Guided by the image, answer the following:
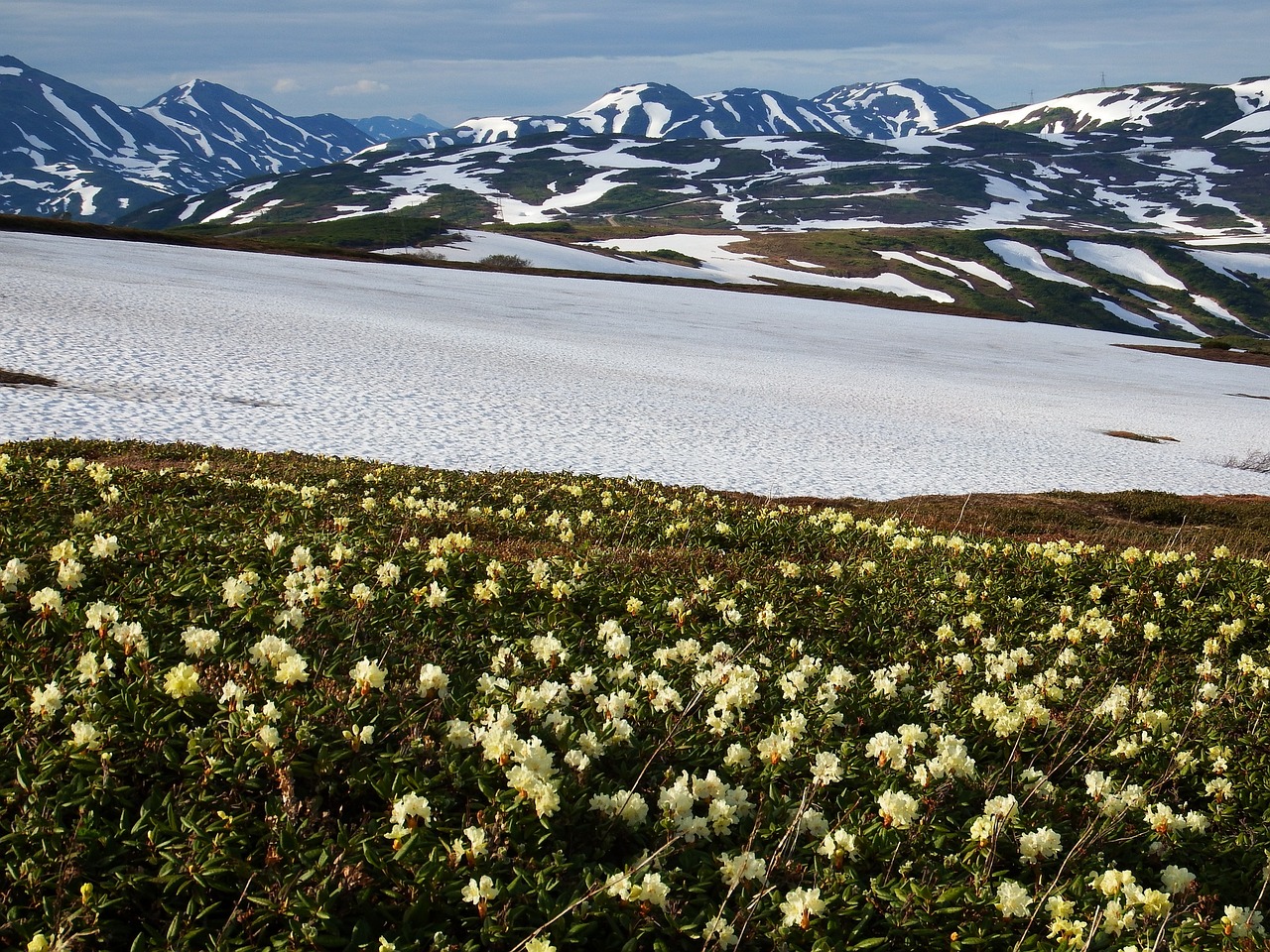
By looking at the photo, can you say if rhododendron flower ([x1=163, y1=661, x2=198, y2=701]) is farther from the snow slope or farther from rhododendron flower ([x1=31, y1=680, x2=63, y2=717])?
the snow slope

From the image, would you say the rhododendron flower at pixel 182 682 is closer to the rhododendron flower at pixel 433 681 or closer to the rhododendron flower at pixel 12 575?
the rhododendron flower at pixel 433 681

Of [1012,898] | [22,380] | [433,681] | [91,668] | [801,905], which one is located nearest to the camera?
[801,905]

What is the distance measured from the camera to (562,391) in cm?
3912

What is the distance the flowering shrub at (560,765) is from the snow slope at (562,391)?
1575cm

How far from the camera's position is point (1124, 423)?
161 ft

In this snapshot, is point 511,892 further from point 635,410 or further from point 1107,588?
point 635,410

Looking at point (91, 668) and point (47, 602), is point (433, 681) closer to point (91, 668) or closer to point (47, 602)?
point (91, 668)

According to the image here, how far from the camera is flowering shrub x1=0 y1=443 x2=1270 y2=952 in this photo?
4.85 m

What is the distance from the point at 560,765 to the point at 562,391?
3358 cm

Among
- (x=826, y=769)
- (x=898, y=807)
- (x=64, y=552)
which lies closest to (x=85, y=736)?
(x=64, y=552)

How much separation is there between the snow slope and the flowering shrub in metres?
15.8

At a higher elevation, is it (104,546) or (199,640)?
(104,546)

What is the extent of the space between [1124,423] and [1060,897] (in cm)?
4919

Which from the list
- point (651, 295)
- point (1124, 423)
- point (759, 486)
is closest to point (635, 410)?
point (759, 486)
